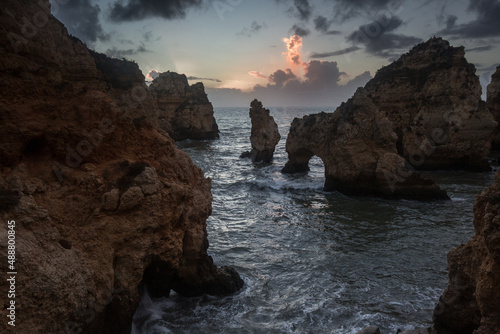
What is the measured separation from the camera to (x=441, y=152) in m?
28.9

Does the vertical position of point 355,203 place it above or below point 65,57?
below

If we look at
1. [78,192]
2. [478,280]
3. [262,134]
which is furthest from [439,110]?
[78,192]

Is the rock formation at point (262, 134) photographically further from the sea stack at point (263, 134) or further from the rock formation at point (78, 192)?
the rock formation at point (78, 192)

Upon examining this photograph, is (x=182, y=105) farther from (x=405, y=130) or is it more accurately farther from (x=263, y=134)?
(x=405, y=130)

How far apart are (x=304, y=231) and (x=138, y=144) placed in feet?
32.1

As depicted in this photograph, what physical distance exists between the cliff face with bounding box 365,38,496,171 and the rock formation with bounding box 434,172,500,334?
2602cm

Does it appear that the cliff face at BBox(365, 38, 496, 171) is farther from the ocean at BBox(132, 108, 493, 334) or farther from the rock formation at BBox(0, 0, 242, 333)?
the rock formation at BBox(0, 0, 242, 333)

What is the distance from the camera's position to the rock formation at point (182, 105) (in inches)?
2217

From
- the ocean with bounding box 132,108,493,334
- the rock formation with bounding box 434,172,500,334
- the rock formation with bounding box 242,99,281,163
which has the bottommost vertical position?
the ocean with bounding box 132,108,493,334

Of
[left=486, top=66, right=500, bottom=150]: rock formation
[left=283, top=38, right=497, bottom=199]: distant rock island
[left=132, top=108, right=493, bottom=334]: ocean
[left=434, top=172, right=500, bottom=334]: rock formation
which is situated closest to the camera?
[left=434, top=172, right=500, bottom=334]: rock formation

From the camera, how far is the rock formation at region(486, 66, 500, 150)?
35.8 meters

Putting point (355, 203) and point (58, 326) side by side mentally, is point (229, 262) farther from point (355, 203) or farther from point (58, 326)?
point (355, 203)

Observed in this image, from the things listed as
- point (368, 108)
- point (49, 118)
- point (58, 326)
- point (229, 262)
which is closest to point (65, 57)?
point (49, 118)

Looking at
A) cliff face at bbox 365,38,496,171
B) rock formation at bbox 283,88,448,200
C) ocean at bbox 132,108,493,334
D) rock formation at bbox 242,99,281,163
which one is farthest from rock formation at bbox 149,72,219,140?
rock formation at bbox 283,88,448,200
